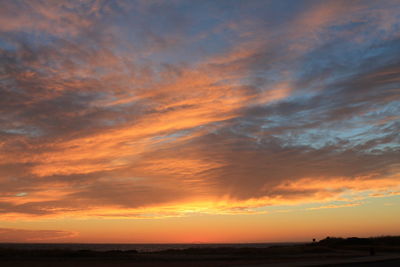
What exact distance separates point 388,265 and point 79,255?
1390 inches

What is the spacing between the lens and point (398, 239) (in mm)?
60812

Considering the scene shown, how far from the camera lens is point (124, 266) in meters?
30.4

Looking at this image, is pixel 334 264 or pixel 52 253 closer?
pixel 334 264

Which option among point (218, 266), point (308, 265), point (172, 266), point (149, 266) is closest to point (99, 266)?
point (149, 266)

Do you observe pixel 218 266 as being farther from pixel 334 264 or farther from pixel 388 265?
pixel 388 265

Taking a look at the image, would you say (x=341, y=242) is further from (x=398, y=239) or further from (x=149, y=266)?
(x=149, y=266)

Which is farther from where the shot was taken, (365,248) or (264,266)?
(365,248)

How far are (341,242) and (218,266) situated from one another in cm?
4159

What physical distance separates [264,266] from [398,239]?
4456cm

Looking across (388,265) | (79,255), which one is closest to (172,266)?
(388,265)

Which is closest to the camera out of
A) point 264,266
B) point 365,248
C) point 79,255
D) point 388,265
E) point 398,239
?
point 264,266

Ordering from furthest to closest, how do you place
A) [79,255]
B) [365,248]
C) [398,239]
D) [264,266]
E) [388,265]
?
[398,239], [365,248], [79,255], [388,265], [264,266]

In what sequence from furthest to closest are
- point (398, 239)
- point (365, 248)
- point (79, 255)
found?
point (398, 239) → point (365, 248) → point (79, 255)

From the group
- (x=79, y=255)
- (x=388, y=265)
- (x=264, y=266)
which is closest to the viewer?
(x=264, y=266)
